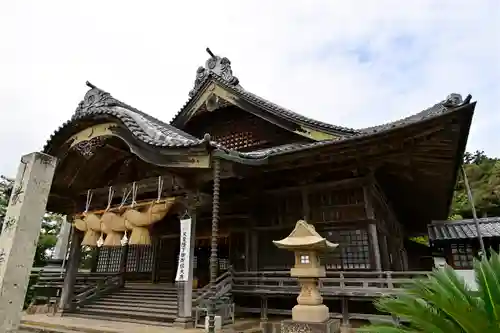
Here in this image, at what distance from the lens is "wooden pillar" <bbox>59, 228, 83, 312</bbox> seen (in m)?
10.9

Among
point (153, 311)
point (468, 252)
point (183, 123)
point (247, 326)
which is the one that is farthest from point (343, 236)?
point (183, 123)

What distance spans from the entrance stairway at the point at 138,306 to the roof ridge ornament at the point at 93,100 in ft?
19.8

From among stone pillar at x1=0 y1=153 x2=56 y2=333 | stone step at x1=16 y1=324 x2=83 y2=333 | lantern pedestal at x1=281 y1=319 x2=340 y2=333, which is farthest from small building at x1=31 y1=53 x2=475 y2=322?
stone pillar at x1=0 y1=153 x2=56 y2=333

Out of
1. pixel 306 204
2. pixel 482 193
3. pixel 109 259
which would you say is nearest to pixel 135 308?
pixel 109 259

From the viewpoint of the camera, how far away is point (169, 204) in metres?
9.26

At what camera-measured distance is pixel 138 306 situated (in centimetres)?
1004

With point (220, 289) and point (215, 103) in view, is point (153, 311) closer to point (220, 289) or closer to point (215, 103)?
point (220, 289)

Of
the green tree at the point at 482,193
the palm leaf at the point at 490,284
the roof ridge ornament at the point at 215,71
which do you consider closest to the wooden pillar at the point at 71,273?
the roof ridge ornament at the point at 215,71

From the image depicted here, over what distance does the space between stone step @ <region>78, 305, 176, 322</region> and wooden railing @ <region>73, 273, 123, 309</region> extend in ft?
1.46

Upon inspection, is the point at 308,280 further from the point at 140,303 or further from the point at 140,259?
the point at 140,259

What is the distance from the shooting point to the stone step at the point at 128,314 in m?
8.85

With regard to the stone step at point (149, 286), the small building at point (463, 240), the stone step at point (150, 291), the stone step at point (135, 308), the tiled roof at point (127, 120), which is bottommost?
the stone step at point (135, 308)

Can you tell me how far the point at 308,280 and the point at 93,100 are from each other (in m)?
8.62

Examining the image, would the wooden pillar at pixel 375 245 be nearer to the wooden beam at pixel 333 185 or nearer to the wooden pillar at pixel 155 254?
the wooden beam at pixel 333 185
